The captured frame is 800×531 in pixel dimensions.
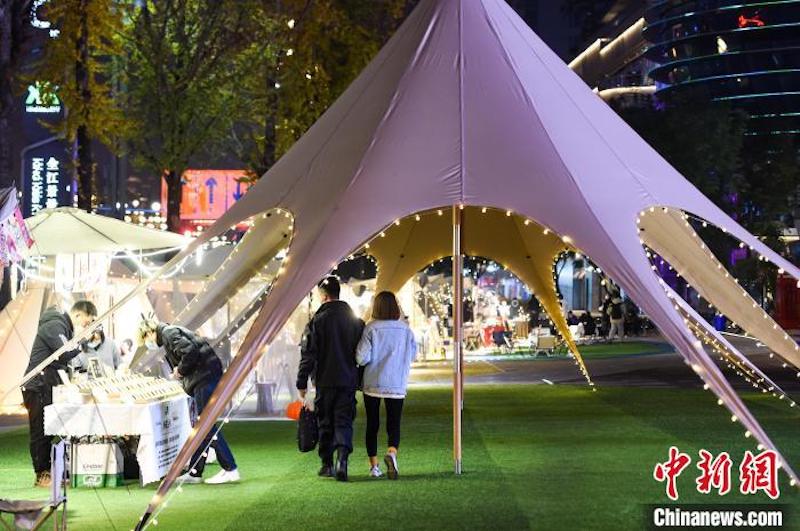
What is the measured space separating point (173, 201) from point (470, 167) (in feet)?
92.1

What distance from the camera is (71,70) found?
2672 centimetres

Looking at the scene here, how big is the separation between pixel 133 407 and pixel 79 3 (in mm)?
12676

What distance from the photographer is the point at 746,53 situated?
357 ft

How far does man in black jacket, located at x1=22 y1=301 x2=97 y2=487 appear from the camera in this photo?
45.6ft

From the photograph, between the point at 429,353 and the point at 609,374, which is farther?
the point at 429,353

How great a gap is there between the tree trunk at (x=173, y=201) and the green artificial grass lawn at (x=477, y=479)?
18.6m

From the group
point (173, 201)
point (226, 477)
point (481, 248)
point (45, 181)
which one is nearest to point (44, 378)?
point (226, 477)

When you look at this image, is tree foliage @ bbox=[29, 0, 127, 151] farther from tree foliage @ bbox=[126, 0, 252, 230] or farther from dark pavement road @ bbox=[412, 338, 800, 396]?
tree foliage @ bbox=[126, 0, 252, 230]

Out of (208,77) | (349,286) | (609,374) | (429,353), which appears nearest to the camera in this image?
(609,374)

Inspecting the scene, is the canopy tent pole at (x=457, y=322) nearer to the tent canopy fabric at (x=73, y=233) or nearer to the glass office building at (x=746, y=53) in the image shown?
the tent canopy fabric at (x=73, y=233)

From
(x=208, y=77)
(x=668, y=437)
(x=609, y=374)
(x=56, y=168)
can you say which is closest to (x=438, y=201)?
(x=668, y=437)

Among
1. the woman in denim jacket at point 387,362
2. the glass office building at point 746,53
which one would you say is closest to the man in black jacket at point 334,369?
the woman in denim jacket at point 387,362

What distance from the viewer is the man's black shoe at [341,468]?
13648mm

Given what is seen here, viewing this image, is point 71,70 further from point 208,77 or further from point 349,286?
point 208,77
